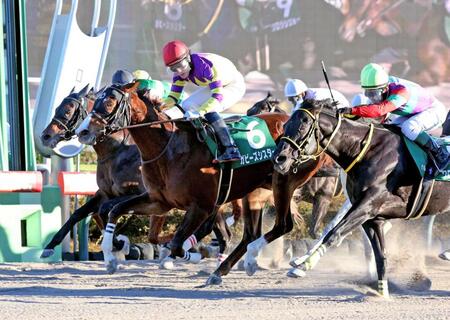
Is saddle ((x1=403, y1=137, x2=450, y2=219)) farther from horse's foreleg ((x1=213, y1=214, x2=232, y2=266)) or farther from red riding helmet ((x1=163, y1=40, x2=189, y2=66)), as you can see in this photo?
horse's foreleg ((x1=213, y1=214, x2=232, y2=266))

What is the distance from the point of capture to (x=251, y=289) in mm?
8523

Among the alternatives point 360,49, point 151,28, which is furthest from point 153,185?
point 360,49

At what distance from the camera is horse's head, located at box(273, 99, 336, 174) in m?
7.53

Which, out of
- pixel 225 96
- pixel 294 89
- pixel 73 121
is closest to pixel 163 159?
pixel 225 96

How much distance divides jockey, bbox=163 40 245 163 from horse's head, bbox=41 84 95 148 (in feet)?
3.65

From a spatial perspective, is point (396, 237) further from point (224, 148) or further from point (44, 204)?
point (44, 204)

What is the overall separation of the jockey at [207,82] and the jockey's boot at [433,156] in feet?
5.20

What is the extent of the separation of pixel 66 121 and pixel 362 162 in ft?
10.9

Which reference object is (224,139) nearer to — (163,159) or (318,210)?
(163,159)

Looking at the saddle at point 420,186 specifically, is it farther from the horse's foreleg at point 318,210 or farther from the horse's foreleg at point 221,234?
the horse's foreleg at point 318,210

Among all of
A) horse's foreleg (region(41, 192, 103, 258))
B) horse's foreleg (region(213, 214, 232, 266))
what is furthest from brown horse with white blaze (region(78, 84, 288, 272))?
horse's foreleg (region(41, 192, 103, 258))

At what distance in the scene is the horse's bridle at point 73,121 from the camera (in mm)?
10047

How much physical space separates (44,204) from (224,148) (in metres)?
3.76

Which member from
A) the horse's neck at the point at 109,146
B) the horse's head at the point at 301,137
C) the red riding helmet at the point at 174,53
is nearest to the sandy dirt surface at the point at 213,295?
the horse's head at the point at 301,137
